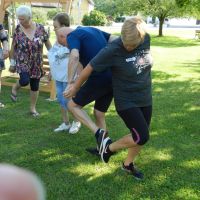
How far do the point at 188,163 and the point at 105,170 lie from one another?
0.99 meters

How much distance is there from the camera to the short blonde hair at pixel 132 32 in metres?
3.19

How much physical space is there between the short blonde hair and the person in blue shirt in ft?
2.48

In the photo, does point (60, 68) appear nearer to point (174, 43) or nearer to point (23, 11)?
point (23, 11)

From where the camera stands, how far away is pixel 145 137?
3.54 metres

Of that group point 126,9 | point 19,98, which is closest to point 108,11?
point 126,9

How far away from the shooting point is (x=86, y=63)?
4.15 metres

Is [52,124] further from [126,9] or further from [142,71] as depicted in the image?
[126,9]

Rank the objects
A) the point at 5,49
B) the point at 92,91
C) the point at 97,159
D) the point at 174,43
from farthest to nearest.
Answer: the point at 174,43 → the point at 5,49 → the point at 97,159 → the point at 92,91

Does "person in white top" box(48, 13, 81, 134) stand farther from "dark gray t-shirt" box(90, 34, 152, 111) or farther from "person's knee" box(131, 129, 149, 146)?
"person's knee" box(131, 129, 149, 146)

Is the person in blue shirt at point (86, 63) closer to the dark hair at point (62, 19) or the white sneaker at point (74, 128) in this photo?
the dark hair at point (62, 19)

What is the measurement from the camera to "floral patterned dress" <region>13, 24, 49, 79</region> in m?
5.67

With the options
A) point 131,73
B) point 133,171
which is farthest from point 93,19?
point 131,73

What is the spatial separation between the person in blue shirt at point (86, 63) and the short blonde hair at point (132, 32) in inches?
29.7

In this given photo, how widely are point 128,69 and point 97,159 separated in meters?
1.44
